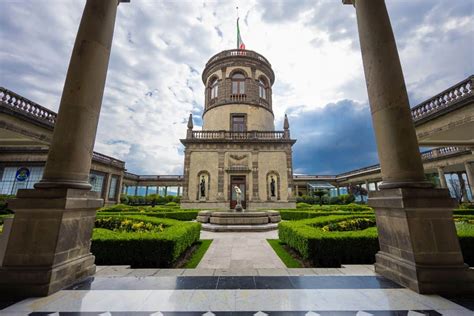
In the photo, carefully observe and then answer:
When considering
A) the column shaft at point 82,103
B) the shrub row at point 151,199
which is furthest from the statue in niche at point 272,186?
the column shaft at point 82,103

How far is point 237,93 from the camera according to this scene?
979 inches

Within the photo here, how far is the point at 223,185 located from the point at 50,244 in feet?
56.4

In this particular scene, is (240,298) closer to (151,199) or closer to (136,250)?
(136,250)

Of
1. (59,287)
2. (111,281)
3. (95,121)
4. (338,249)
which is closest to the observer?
(59,287)

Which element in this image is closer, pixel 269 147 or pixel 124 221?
pixel 124 221

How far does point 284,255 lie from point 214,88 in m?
23.8

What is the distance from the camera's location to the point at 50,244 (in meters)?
3.50

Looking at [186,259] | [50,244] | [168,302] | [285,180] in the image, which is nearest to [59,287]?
[50,244]

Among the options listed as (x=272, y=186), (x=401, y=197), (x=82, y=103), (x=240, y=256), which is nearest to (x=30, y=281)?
(x=82, y=103)

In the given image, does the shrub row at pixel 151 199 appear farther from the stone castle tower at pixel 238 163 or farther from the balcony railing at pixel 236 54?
the balcony railing at pixel 236 54

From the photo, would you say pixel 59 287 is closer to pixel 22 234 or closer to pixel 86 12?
pixel 22 234

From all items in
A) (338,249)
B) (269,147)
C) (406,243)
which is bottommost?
(338,249)

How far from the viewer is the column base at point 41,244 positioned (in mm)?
3314

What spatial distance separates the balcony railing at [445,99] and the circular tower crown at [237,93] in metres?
14.8
